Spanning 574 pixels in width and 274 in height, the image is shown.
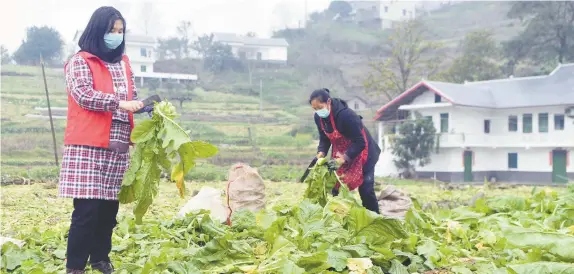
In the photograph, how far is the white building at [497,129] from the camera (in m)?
20.1

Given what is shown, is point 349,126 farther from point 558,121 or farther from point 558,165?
point 558,165

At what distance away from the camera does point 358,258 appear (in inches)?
129

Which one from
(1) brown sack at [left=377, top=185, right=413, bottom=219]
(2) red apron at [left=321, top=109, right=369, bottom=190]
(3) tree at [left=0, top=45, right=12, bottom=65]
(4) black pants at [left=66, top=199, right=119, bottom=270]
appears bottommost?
(1) brown sack at [left=377, top=185, right=413, bottom=219]

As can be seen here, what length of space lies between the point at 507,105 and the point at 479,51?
6.82m

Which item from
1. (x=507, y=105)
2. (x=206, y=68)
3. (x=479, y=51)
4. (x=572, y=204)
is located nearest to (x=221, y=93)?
(x=206, y=68)

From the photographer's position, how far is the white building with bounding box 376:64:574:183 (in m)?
20.1

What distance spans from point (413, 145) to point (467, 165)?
2.37 m

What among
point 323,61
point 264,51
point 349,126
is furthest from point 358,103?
point 349,126

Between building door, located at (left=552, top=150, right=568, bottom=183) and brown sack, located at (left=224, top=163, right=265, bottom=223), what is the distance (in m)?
17.6

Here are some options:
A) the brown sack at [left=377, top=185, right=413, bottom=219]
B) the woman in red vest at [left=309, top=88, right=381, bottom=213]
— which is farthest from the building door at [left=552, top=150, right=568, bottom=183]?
the woman in red vest at [left=309, top=88, right=381, bottom=213]

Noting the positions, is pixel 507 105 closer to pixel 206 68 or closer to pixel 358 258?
pixel 206 68

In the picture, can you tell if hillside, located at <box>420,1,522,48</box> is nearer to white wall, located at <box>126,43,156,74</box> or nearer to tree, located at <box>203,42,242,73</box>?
tree, located at <box>203,42,242,73</box>

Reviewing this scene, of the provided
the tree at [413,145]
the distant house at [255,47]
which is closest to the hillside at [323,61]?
the distant house at [255,47]

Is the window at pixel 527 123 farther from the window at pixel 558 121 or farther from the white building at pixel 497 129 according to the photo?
the window at pixel 558 121
